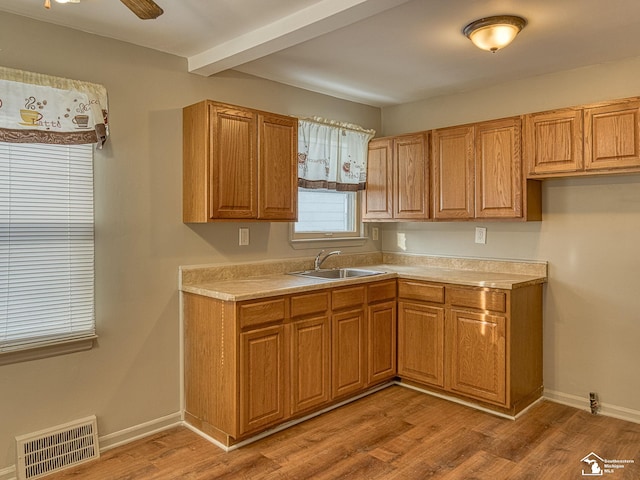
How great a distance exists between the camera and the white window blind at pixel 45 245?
2.45 m

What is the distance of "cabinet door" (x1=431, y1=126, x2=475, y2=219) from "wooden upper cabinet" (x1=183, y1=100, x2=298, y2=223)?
1169mm

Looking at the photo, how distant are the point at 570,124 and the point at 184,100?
250 centimetres

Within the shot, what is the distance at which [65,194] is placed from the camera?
103 inches

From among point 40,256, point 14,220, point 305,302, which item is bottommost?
point 305,302

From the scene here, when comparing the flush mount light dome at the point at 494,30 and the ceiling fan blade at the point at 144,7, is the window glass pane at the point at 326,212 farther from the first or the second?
the ceiling fan blade at the point at 144,7

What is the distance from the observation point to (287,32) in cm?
252

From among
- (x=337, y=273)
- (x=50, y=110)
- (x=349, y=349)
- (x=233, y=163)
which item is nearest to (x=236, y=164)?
(x=233, y=163)

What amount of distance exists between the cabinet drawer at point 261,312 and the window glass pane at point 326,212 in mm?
1043

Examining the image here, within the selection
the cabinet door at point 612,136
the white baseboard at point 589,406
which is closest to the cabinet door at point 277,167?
the cabinet door at point 612,136

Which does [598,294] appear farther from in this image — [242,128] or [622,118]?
[242,128]

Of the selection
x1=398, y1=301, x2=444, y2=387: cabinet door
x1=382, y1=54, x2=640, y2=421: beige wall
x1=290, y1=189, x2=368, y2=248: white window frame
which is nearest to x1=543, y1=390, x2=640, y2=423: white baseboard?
x1=382, y1=54, x2=640, y2=421: beige wall

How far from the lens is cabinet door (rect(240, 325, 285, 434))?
110 inches

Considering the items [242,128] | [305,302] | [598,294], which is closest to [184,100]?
[242,128]

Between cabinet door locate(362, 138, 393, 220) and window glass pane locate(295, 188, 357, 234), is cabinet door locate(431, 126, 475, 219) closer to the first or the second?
cabinet door locate(362, 138, 393, 220)
